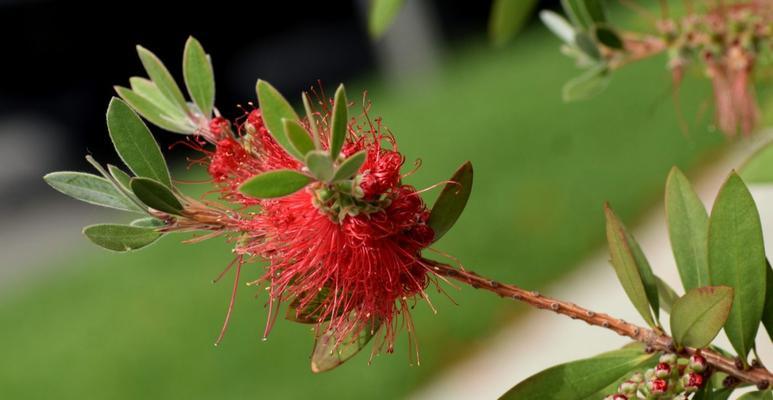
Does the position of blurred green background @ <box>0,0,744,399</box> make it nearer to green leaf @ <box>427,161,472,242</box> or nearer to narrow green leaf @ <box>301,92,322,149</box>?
green leaf @ <box>427,161,472,242</box>

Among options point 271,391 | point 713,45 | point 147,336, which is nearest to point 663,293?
point 713,45

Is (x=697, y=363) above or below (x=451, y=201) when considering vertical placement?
below

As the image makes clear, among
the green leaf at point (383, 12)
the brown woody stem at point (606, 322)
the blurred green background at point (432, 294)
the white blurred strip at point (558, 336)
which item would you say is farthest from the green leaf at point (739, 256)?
the blurred green background at point (432, 294)

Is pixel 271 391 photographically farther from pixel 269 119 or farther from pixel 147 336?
pixel 269 119

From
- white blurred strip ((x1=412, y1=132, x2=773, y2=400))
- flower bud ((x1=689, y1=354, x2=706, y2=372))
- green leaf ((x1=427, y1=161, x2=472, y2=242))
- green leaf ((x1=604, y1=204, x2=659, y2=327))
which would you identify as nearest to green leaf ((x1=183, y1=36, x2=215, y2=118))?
green leaf ((x1=427, y1=161, x2=472, y2=242))

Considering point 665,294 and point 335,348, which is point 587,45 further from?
point 335,348

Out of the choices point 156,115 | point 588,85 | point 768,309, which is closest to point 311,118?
point 156,115
